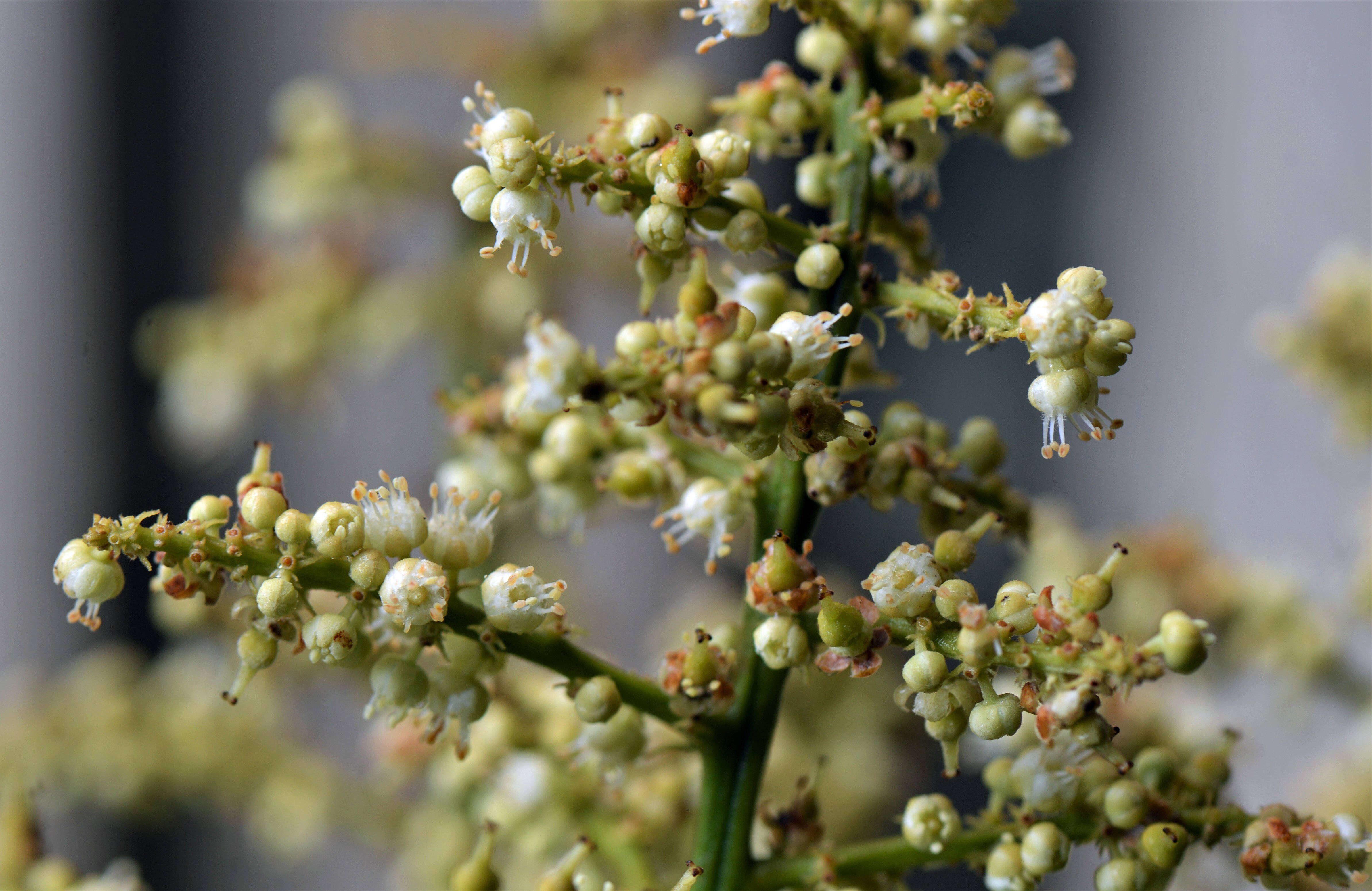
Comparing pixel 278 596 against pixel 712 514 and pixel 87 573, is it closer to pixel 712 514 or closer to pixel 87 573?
pixel 87 573

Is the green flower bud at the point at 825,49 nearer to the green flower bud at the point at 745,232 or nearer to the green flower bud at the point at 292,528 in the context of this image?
the green flower bud at the point at 745,232

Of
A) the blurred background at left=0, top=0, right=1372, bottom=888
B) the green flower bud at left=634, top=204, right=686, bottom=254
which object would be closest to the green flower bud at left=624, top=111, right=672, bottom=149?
the green flower bud at left=634, top=204, right=686, bottom=254

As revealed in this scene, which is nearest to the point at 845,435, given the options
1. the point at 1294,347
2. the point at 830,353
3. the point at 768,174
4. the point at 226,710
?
A: the point at 830,353

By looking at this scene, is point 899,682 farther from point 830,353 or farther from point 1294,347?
point 830,353

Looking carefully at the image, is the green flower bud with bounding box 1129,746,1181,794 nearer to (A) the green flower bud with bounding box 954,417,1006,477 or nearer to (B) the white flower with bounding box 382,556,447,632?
(A) the green flower bud with bounding box 954,417,1006,477

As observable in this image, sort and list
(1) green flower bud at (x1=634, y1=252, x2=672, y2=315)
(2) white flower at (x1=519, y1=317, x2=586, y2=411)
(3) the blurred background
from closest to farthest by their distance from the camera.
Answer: (2) white flower at (x1=519, y1=317, x2=586, y2=411) → (1) green flower bud at (x1=634, y1=252, x2=672, y2=315) → (3) the blurred background

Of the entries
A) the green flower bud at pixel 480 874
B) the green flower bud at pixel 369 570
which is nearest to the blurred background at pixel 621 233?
the green flower bud at pixel 480 874
